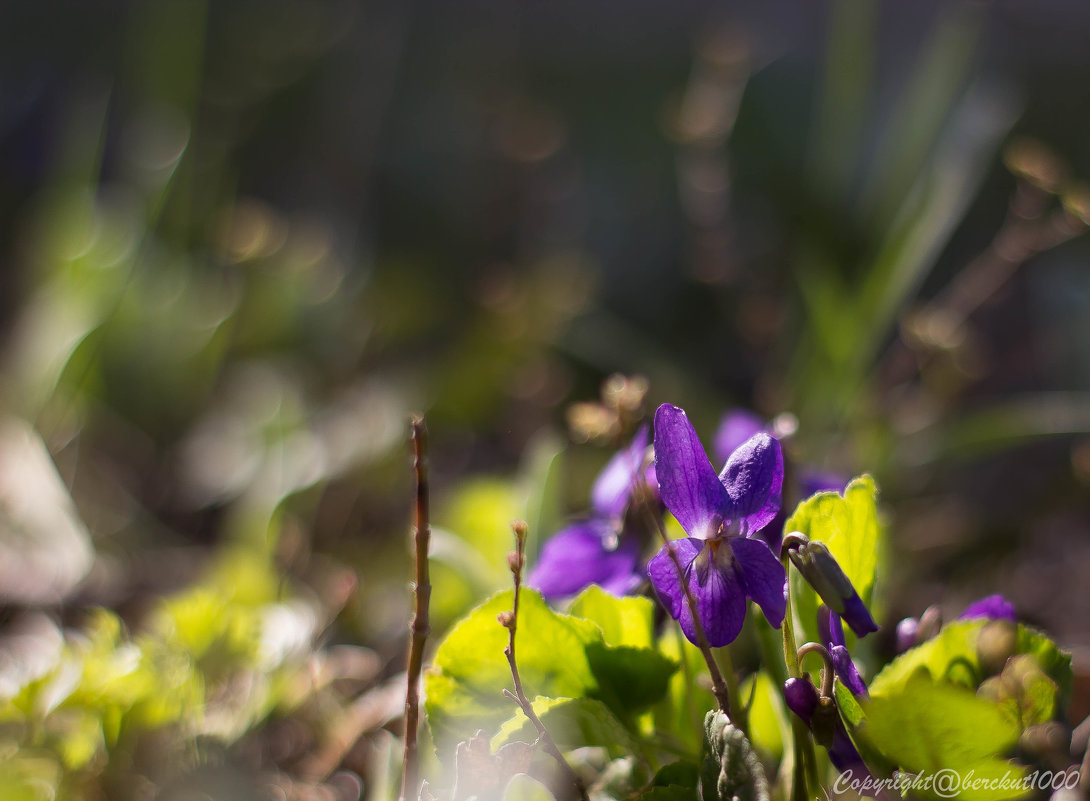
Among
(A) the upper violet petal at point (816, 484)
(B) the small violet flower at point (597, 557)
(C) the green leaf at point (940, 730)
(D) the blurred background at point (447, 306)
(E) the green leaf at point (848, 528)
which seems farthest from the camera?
(D) the blurred background at point (447, 306)

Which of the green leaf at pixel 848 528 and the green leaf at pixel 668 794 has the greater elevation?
the green leaf at pixel 848 528

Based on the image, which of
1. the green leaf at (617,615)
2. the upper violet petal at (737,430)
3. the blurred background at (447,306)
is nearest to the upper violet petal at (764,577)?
the green leaf at (617,615)

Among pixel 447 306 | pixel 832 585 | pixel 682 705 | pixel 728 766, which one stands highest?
pixel 832 585

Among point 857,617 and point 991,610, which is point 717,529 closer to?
point 857,617

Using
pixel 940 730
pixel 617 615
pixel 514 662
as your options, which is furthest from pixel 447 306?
pixel 940 730

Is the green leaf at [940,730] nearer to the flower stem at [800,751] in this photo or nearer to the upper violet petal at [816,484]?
the flower stem at [800,751]

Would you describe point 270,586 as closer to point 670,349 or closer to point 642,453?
point 642,453

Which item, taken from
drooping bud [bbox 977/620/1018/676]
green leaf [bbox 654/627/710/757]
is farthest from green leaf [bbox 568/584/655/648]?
drooping bud [bbox 977/620/1018/676]

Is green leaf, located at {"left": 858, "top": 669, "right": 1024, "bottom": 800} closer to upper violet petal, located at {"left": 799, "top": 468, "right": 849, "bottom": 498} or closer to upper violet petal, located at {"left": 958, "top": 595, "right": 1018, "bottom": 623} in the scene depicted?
upper violet petal, located at {"left": 958, "top": 595, "right": 1018, "bottom": 623}
